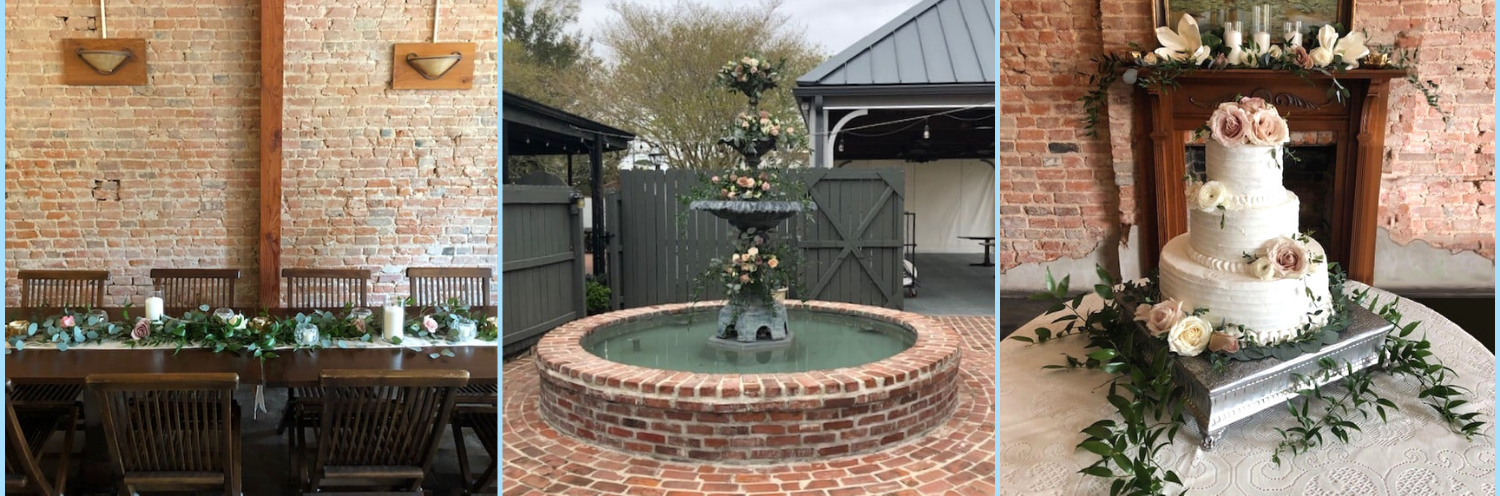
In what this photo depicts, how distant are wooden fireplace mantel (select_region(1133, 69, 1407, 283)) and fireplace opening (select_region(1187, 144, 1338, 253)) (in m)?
0.06

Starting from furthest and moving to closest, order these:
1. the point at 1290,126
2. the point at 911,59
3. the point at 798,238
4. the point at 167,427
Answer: the point at 798,238 → the point at 911,59 → the point at 1290,126 → the point at 167,427

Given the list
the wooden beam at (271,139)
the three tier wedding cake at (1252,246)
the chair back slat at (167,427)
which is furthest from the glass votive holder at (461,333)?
the three tier wedding cake at (1252,246)

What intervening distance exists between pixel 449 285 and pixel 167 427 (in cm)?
250

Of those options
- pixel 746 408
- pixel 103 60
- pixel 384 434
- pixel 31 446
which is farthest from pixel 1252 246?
pixel 103 60

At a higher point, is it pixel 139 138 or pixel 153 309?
pixel 139 138

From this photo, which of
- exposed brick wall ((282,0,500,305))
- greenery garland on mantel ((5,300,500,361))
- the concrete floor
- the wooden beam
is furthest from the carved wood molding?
the wooden beam

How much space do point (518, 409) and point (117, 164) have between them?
3.37 meters

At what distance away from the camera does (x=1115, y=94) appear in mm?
4266

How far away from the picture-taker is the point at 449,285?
4973 millimetres

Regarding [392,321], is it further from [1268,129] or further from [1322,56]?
[1322,56]

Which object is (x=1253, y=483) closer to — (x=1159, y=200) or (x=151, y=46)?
(x=1159, y=200)

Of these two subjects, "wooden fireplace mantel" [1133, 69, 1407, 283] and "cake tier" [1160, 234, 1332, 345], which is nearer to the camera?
"cake tier" [1160, 234, 1332, 345]

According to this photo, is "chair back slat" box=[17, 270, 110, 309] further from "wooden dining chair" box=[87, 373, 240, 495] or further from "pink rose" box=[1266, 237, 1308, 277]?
"pink rose" box=[1266, 237, 1308, 277]

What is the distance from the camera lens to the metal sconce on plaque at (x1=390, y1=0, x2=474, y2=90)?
5000mm
